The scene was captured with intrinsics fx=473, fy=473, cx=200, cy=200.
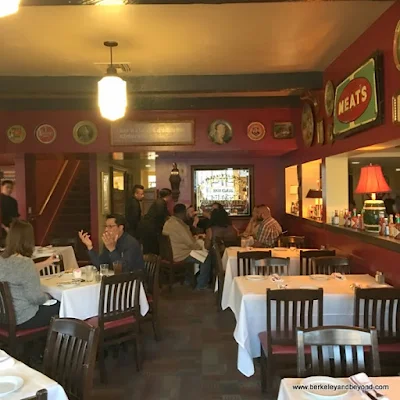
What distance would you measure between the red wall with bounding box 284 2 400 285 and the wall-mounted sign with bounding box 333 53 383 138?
3.0 inches

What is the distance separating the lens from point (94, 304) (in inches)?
169

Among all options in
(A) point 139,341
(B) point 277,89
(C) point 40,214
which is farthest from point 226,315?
(C) point 40,214

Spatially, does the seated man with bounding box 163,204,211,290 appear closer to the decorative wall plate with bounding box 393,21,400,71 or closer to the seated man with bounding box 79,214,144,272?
the seated man with bounding box 79,214,144,272

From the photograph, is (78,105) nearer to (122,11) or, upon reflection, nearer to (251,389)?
(122,11)

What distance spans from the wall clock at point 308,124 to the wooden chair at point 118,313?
367cm

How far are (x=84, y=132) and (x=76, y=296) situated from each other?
14.8 feet

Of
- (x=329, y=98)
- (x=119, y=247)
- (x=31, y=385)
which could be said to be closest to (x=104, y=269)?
(x=119, y=247)

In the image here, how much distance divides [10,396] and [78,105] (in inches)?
260

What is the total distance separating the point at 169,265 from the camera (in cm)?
748

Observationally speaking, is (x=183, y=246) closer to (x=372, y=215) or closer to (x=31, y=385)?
(x=372, y=215)

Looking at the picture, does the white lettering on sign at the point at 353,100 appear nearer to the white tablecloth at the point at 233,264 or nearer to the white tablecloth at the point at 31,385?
the white tablecloth at the point at 233,264

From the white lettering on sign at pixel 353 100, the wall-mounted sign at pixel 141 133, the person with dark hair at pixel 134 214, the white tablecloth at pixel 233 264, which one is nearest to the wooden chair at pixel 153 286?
the white tablecloth at pixel 233 264

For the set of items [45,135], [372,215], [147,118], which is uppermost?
[147,118]

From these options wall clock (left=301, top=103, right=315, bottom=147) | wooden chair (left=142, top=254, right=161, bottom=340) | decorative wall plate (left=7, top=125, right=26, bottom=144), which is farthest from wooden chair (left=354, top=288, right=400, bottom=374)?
decorative wall plate (left=7, top=125, right=26, bottom=144)
